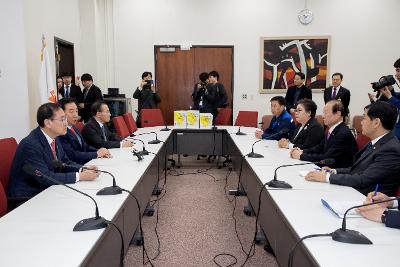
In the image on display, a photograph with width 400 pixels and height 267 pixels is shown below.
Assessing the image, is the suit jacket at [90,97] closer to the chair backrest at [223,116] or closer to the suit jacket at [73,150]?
the chair backrest at [223,116]

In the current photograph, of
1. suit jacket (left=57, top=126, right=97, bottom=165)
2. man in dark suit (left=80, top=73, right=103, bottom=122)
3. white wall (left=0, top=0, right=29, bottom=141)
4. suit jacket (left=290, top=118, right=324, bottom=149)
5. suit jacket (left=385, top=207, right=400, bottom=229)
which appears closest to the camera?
suit jacket (left=385, top=207, right=400, bottom=229)

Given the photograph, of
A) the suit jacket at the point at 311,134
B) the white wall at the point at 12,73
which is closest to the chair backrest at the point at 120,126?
the white wall at the point at 12,73

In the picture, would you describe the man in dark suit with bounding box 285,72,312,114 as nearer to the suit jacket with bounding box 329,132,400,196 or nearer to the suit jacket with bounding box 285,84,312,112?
the suit jacket with bounding box 285,84,312,112

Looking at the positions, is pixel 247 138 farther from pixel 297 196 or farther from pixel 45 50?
pixel 45 50

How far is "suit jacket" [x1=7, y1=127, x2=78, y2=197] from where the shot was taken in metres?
2.13

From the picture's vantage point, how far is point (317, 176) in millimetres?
2217

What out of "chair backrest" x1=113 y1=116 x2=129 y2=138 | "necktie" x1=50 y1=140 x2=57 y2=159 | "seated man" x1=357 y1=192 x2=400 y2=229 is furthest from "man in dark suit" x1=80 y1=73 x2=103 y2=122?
"seated man" x1=357 y1=192 x2=400 y2=229

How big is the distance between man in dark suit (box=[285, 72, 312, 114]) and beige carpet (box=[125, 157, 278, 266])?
191 centimetres

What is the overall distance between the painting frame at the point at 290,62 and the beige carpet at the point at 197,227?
3.09m

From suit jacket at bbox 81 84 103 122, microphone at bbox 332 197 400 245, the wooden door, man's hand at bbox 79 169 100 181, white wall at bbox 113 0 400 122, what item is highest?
white wall at bbox 113 0 400 122

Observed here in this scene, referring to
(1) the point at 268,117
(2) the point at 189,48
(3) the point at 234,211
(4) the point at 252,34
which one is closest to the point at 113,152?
(3) the point at 234,211

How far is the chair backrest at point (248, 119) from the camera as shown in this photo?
564 cm

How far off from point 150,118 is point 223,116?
125cm

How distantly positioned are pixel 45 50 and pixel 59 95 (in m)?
0.80
